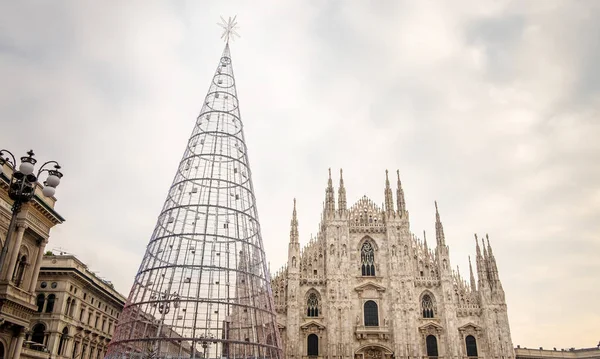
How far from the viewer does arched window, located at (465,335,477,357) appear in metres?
46.6

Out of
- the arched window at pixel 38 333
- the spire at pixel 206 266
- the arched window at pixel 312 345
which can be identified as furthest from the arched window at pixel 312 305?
the spire at pixel 206 266

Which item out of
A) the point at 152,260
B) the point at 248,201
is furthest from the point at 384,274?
the point at 152,260

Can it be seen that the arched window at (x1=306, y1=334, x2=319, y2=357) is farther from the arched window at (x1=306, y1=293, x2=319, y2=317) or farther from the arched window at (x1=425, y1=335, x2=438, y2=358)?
the arched window at (x1=425, y1=335, x2=438, y2=358)

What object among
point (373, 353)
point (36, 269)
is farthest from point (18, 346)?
point (373, 353)

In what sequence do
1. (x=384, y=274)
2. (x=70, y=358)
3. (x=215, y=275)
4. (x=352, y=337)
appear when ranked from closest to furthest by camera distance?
(x=215, y=275), (x=70, y=358), (x=352, y=337), (x=384, y=274)

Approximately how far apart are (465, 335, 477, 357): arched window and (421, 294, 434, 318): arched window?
4.28m

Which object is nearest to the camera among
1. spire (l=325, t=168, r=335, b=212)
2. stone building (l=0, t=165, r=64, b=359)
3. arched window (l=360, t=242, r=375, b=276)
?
stone building (l=0, t=165, r=64, b=359)

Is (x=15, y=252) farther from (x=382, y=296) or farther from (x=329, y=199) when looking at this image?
(x=382, y=296)

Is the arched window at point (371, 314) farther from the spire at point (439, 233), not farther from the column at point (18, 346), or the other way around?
the column at point (18, 346)

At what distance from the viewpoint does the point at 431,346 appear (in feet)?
153

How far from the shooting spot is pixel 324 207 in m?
52.8

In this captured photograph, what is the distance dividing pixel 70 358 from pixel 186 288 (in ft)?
79.0

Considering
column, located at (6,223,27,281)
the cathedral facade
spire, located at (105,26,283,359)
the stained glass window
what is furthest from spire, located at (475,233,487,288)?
column, located at (6,223,27,281)

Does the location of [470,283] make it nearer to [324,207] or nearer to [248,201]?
[324,207]
